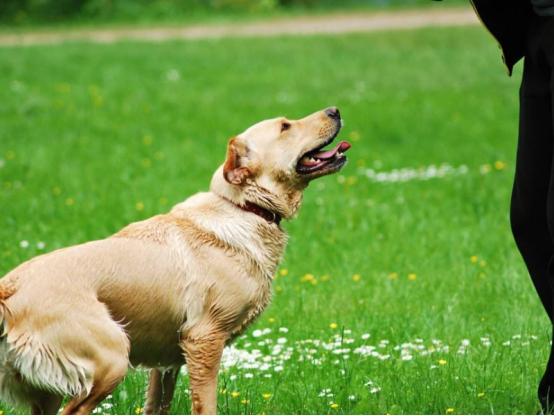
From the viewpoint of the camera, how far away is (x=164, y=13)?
24.0 m

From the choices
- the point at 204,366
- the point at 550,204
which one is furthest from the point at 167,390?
the point at 550,204

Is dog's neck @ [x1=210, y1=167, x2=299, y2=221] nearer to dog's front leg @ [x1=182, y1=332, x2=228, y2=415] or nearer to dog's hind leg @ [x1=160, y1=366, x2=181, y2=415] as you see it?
dog's front leg @ [x1=182, y1=332, x2=228, y2=415]

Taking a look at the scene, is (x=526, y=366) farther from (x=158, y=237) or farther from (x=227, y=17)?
(x=227, y=17)

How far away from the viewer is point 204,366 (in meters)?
4.36

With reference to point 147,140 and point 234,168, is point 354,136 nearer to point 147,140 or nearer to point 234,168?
point 147,140

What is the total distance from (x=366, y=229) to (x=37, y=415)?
4.78 metres

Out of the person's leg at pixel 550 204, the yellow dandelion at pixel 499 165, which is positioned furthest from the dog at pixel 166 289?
the yellow dandelion at pixel 499 165

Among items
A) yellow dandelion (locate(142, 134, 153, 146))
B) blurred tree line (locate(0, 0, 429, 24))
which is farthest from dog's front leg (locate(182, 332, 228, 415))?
blurred tree line (locate(0, 0, 429, 24))

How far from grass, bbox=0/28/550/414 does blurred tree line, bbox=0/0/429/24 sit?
5.12m

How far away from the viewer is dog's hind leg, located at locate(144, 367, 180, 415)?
15.5 feet

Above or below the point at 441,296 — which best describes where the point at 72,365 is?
above

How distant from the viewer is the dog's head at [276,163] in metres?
4.60

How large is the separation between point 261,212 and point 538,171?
1220mm

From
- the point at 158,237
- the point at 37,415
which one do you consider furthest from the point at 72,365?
the point at 158,237
